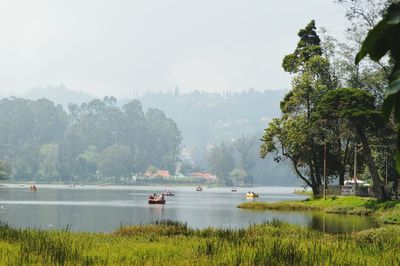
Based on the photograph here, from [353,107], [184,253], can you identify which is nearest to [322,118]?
[353,107]

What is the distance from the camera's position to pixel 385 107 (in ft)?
8.80

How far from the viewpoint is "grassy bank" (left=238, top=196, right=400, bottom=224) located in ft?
168

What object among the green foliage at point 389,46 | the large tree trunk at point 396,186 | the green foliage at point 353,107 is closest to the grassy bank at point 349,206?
the large tree trunk at point 396,186

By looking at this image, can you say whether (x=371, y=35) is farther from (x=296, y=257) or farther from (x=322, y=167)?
(x=322, y=167)

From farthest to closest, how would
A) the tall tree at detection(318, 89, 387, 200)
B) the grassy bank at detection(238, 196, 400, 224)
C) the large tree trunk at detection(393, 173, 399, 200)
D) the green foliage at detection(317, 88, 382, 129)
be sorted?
the large tree trunk at detection(393, 173, 399, 200)
the tall tree at detection(318, 89, 387, 200)
the green foliage at detection(317, 88, 382, 129)
the grassy bank at detection(238, 196, 400, 224)

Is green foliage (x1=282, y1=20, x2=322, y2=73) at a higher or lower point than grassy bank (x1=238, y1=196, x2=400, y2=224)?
higher

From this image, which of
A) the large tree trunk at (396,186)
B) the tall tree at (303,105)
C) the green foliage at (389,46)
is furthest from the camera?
the tall tree at (303,105)

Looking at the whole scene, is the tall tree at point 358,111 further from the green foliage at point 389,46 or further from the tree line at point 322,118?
the green foliage at point 389,46

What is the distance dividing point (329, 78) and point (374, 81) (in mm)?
6787

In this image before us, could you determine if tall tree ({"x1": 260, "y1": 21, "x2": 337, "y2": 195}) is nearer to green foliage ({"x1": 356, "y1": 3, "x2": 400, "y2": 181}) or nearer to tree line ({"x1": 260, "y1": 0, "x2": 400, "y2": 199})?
tree line ({"x1": 260, "y1": 0, "x2": 400, "y2": 199})

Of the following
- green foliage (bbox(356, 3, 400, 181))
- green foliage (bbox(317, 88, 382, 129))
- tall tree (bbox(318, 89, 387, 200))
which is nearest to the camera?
green foliage (bbox(356, 3, 400, 181))

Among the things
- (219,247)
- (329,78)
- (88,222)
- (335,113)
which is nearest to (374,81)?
(329,78)

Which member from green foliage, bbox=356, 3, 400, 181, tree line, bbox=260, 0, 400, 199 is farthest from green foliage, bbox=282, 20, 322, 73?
green foliage, bbox=356, 3, 400, 181

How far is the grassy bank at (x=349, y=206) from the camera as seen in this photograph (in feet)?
168
